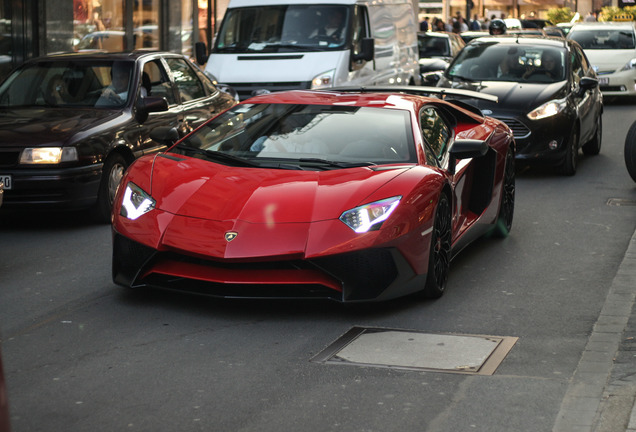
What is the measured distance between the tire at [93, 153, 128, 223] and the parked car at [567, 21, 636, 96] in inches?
617

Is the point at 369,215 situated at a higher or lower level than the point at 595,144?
higher

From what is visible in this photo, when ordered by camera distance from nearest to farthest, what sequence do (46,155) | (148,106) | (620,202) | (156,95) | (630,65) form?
(46,155)
(148,106)
(156,95)
(620,202)
(630,65)

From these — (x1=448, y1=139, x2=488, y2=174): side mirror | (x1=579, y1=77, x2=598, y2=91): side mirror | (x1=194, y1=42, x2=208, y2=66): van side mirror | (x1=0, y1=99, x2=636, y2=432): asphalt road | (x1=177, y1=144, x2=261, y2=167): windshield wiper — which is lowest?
(x1=0, y1=99, x2=636, y2=432): asphalt road

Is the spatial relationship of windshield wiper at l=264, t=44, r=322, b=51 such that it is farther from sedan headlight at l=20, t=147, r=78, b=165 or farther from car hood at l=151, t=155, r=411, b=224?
car hood at l=151, t=155, r=411, b=224

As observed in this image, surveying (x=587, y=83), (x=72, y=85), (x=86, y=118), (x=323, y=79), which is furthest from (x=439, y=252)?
(x=323, y=79)

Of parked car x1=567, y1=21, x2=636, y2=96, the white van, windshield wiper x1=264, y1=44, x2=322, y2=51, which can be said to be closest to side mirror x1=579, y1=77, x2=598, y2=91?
the white van

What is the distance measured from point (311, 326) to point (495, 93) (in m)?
8.17

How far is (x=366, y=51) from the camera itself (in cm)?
1694

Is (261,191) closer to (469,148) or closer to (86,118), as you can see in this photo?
(469,148)

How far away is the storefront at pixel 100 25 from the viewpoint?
19781 mm

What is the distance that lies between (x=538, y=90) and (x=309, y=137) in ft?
22.9

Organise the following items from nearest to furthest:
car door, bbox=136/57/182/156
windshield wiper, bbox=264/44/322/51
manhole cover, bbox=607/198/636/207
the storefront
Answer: car door, bbox=136/57/182/156, manhole cover, bbox=607/198/636/207, windshield wiper, bbox=264/44/322/51, the storefront

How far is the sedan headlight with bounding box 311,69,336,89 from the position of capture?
53.3 feet

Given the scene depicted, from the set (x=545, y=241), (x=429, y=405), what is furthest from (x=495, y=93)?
(x=429, y=405)
